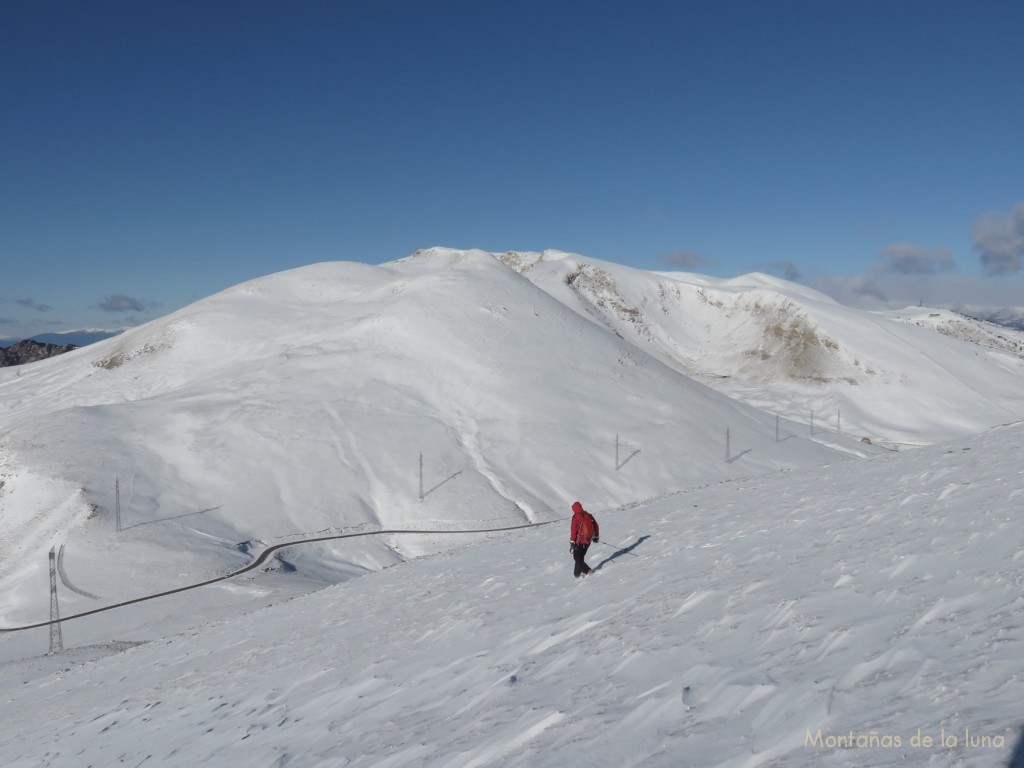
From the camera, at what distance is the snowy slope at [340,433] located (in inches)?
1428

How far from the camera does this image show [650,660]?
8703 mm

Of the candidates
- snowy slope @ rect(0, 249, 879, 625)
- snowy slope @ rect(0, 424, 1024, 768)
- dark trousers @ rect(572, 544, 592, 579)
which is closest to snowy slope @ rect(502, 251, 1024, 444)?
snowy slope @ rect(0, 249, 879, 625)

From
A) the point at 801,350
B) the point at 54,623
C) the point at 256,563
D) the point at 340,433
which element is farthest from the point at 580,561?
the point at 801,350

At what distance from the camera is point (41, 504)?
36969mm

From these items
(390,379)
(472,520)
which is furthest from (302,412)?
(472,520)

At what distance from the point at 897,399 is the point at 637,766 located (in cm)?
9747

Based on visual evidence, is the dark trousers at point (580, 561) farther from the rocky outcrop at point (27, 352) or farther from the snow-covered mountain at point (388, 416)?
the rocky outcrop at point (27, 352)

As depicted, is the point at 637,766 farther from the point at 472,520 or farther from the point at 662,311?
the point at 662,311

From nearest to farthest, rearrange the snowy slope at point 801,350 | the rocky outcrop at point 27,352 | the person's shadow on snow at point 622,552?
the person's shadow on snow at point 622,552 → the snowy slope at point 801,350 → the rocky outcrop at point 27,352

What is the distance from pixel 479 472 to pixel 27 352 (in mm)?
163810

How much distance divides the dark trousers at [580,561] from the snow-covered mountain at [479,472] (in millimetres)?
1349

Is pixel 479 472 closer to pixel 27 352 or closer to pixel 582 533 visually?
pixel 582 533

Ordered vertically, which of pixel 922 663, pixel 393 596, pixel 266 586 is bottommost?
pixel 266 586

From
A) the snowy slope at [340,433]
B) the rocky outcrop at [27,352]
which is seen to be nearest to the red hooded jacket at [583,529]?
the snowy slope at [340,433]
